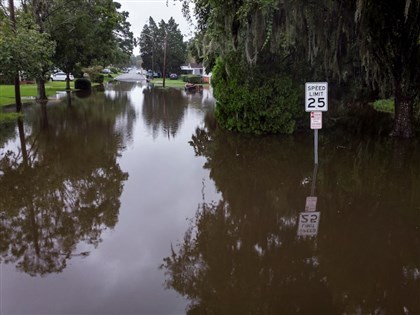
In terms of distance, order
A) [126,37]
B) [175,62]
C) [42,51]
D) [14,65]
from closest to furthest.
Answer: [14,65], [42,51], [175,62], [126,37]

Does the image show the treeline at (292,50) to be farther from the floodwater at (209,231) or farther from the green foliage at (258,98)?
the floodwater at (209,231)

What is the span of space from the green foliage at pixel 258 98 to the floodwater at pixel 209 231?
227 cm

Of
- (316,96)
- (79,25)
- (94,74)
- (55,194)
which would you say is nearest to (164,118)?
(316,96)

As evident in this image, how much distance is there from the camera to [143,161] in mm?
9922

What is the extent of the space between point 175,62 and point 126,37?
23961 mm

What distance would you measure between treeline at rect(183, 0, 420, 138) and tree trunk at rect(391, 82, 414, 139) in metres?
0.03

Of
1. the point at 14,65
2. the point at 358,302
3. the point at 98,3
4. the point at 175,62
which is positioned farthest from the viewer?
the point at 175,62

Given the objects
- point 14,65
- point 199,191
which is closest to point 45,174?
point 199,191

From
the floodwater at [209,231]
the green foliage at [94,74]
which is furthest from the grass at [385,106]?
the green foliage at [94,74]

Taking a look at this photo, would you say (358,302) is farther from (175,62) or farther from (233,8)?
(175,62)

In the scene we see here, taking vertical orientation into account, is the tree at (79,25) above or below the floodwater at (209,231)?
above

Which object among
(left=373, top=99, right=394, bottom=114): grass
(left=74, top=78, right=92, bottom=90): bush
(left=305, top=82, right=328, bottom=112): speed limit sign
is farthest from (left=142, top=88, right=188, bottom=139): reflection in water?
(left=74, top=78, right=92, bottom=90): bush

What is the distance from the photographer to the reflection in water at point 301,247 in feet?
13.0

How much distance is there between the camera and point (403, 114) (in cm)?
1273
